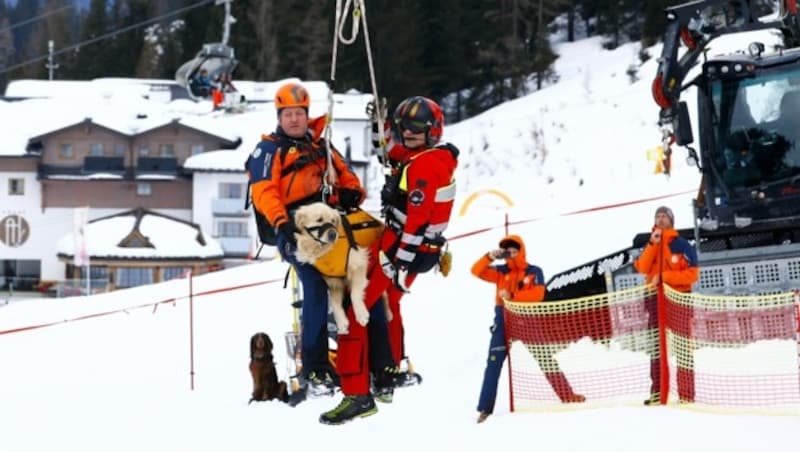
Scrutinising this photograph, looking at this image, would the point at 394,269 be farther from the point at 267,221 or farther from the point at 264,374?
the point at 264,374

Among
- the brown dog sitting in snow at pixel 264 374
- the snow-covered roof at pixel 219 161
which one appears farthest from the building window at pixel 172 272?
the brown dog sitting in snow at pixel 264 374

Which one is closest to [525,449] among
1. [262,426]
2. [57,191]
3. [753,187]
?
[262,426]

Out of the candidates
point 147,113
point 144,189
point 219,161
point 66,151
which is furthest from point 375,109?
point 147,113

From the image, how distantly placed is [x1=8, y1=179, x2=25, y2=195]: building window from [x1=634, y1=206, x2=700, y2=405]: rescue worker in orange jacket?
48009 mm

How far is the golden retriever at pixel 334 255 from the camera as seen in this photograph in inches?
328

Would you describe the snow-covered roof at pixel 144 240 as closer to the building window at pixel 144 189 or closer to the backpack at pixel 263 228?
the building window at pixel 144 189

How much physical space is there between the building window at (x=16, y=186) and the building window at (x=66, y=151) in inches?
75.8

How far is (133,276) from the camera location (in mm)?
51750

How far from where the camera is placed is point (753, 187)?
13750 mm

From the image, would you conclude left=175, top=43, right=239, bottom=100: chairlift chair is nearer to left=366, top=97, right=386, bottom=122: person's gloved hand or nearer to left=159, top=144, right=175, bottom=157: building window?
left=159, top=144, right=175, bottom=157: building window

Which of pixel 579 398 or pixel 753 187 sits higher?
pixel 753 187

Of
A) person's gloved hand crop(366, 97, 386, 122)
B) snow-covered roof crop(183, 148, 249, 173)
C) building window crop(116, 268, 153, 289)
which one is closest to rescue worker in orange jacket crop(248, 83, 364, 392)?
person's gloved hand crop(366, 97, 386, 122)

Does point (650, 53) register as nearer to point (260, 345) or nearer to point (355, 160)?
point (355, 160)

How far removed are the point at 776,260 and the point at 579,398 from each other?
2.66 meters
